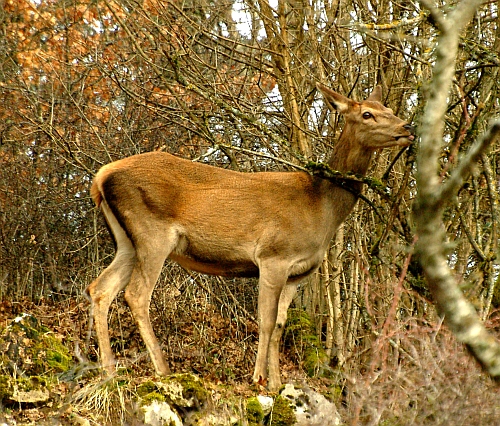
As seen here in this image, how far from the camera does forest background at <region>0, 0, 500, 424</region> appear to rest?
8.34m

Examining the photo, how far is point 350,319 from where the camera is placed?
386 inches

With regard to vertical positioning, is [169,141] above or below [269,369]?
above

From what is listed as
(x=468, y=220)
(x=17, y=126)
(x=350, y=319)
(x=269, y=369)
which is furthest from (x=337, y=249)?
(x=17, y=126)

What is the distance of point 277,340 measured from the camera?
8.03m

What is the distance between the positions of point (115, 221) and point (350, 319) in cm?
330

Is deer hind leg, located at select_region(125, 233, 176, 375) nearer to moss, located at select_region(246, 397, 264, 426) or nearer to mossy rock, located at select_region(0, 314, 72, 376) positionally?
Result: mossy rock, located at select_region(0, 314, 72, 376)

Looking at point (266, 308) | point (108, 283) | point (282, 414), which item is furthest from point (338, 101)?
point (282, 414)

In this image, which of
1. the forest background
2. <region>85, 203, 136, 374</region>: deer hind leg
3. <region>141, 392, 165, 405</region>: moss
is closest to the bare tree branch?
<region>141, 392, 165, 405</region>: moss

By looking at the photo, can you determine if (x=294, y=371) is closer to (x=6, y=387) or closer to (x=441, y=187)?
(x=6, y=387)

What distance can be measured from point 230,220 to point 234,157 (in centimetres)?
227

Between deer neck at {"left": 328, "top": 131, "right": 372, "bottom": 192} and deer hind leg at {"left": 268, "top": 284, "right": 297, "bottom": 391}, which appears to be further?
deer neck at {"left": 328, "top": 131, "right": 372, "bottom": 192}

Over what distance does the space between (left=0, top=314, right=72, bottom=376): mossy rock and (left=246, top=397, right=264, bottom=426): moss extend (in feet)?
5.38

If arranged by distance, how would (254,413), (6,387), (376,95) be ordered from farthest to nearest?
1. (376,95)
2. (254,413)
3. (6,387)

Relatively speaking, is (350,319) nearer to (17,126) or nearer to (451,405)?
(451,405)
